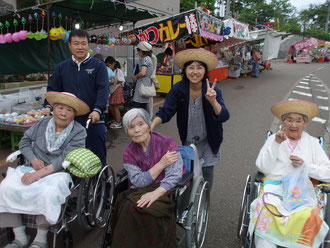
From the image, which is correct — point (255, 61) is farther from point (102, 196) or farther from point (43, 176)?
point (43, 176)

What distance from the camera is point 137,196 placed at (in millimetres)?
2111

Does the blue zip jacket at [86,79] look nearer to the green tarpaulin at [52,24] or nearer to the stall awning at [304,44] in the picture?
the green tarpaulin at [52,24]

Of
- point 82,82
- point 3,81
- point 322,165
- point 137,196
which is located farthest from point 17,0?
point 322,165

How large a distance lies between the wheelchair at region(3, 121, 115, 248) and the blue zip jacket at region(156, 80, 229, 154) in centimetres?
81

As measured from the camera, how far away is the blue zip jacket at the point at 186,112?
2588mm

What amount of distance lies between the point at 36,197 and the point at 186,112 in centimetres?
145

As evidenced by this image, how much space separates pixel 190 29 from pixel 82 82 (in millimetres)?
5371

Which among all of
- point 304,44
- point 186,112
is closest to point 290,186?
point 186,112

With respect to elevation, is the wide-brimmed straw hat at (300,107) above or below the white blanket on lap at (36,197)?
above

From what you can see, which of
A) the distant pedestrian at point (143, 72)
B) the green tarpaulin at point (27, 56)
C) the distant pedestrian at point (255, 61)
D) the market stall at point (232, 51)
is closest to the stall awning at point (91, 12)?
the green tarpaulin at point (27, 56)

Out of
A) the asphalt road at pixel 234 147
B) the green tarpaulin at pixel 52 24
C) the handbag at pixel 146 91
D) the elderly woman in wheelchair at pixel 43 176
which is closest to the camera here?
the elderly woman in wheelchair at pixel 43 176

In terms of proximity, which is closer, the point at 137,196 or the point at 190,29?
the point at 137,196

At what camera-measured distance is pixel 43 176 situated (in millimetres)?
2406

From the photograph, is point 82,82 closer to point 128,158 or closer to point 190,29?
point 128,158
